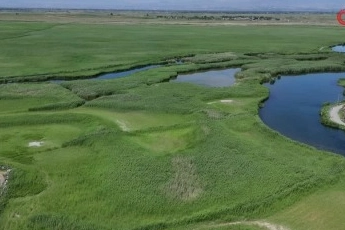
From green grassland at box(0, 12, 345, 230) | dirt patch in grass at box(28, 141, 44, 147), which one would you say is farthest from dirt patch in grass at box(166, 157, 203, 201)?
dirt patch in grass at box(28, 141, 44, 147)

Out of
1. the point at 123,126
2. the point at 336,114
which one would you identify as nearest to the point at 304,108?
the point at 336,114

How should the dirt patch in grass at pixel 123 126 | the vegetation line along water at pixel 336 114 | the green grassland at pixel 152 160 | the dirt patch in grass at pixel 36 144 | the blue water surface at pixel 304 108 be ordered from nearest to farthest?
the green grassland at pixel 152 160, the dirt patch in grass at pixel 36 144, the dirt patch in grass at pixel 123 126, the blue water surface at pixel 304 108, the vegetation line along water at pixel 336 114

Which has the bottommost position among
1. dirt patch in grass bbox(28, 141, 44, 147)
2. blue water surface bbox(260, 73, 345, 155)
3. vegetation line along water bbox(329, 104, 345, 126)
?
blue water surface bbox(260, 73, 345, 155)

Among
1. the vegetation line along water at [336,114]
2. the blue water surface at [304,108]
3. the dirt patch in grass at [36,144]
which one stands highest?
the vegetation line along water at [336,114]

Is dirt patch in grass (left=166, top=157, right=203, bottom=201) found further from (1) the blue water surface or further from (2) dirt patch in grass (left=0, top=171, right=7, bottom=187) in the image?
(1) the blue water surface

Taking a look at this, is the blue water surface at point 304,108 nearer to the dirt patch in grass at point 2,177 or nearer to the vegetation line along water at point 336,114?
the vegetation line along water at point 336,114

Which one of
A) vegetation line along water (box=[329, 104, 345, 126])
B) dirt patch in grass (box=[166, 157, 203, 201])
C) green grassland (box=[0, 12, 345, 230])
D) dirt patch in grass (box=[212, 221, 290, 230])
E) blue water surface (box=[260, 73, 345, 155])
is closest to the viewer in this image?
dirt patch in grass (box=[212, 221, 290, 230])

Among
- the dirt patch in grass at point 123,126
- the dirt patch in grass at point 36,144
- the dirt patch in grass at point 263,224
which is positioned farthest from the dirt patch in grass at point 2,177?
the dirt patch in grass at point 263,224
